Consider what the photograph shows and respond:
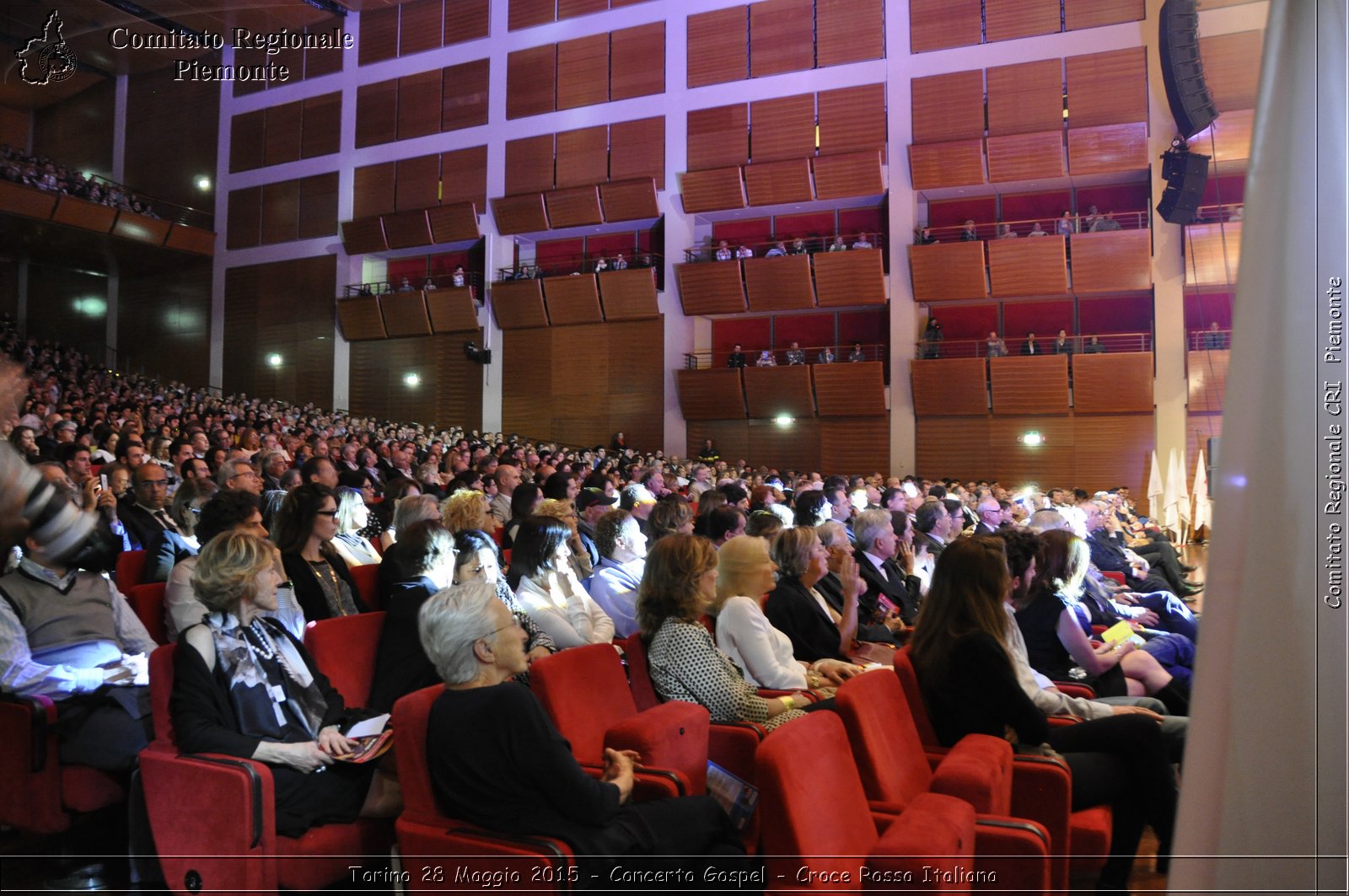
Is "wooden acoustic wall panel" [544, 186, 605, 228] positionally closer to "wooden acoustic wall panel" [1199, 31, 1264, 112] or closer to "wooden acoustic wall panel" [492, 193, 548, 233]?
"wooden acoustic wall panel" [492, 193, 548, 233]

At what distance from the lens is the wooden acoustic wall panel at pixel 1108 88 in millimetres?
12094

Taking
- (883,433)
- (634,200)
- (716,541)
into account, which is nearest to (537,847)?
(716,541)

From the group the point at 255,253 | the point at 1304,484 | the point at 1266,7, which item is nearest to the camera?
the point at 1304,484

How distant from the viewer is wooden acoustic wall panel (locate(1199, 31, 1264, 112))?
1.17m

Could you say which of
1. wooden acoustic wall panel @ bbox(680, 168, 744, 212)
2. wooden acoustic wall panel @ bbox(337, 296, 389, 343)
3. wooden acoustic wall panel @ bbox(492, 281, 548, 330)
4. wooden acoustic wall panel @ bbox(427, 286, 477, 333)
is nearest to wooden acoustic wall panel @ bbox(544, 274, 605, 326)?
wooden acoustic wall panel @ bbox(492, 281, 548, 330)

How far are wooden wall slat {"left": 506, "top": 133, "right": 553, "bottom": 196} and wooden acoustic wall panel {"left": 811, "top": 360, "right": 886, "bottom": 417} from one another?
5557 millimetres

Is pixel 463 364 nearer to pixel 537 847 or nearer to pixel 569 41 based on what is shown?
pixel 569 41

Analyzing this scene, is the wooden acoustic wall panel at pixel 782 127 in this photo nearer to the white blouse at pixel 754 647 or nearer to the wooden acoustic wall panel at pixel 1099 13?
the wooden acoustic wall panel at pixel 1099 13

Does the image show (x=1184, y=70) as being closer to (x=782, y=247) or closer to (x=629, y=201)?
(x=782, y=247)

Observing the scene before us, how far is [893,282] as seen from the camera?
538 inches

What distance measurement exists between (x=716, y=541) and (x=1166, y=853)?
2172 mm

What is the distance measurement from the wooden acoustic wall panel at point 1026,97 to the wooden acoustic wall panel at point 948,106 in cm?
21

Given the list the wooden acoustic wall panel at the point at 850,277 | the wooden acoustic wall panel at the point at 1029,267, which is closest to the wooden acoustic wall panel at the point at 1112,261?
the wooden acoustic wall panel at the point at 1029,267

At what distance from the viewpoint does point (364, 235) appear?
16625 millimetres
